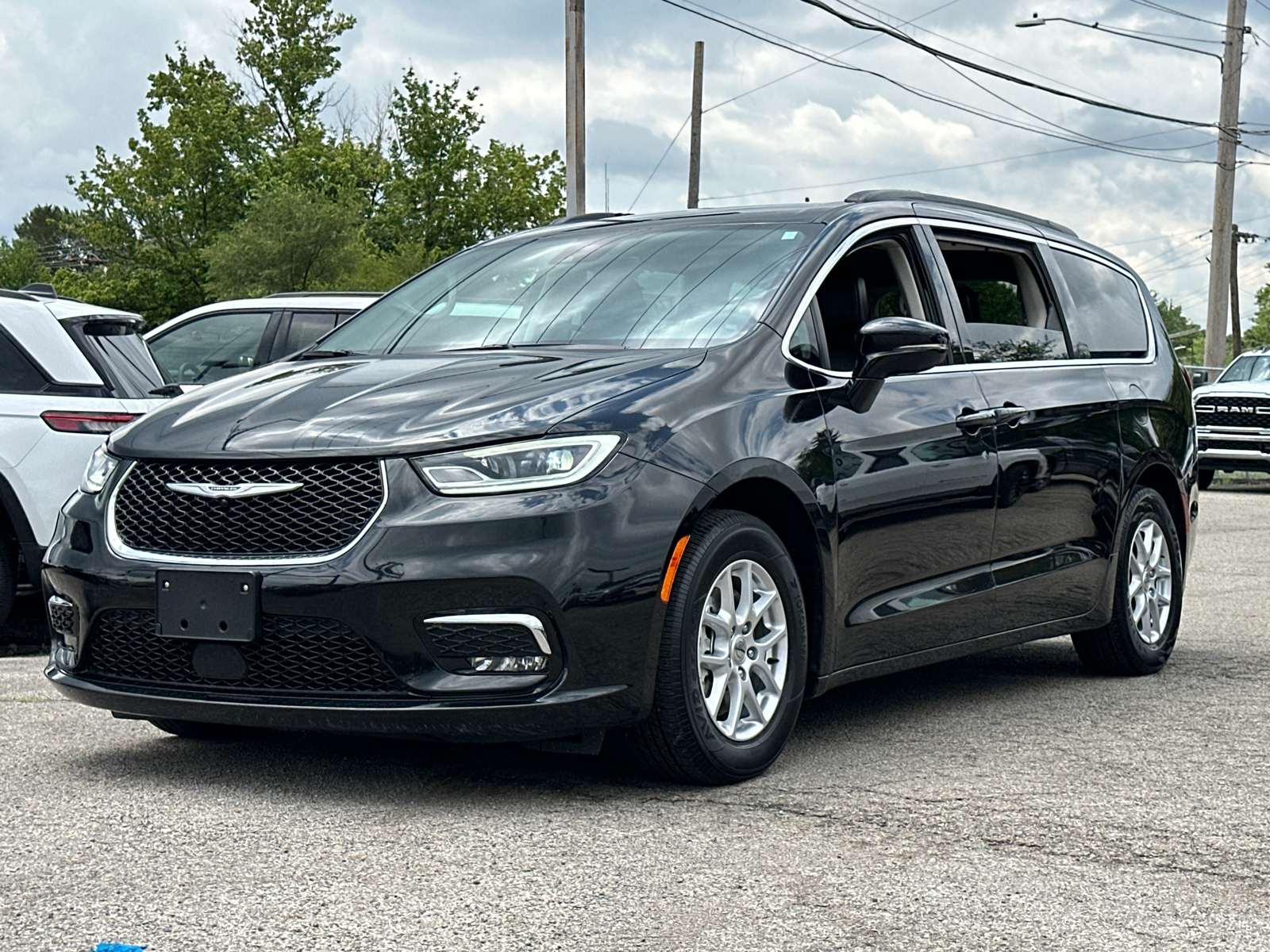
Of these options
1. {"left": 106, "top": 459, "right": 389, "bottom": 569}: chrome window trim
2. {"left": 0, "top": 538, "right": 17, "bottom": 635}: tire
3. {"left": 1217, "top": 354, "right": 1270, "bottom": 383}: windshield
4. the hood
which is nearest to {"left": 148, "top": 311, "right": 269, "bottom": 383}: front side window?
{"left": 0, "top": 538, "right": 17, "bottom": 635}: tire

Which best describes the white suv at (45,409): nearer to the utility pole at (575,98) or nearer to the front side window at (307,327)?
the front side window at (307,327)

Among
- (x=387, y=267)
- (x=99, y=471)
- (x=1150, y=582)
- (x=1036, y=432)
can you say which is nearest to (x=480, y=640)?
(x=99, y=471)

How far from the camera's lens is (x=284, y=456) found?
169 inches

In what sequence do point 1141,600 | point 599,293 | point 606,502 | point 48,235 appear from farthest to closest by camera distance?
1. point 48,235
2. point 1141,600
3. point 599,293
4. point 606,502

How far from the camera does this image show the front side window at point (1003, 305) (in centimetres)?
605

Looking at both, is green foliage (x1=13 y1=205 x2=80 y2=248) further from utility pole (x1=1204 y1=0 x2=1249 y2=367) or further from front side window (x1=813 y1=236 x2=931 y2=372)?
front side window (x1=813 y1=236 x2=931 y2=372)

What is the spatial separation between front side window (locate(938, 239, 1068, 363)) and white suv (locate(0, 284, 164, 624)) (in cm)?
381

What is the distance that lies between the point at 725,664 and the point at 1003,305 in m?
2.41

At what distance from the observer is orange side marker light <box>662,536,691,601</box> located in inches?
171

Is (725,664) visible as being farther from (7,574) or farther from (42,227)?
(42,227)

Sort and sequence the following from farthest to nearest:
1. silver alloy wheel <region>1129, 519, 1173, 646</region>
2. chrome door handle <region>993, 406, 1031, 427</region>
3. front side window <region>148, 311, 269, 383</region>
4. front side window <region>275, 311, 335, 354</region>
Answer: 1. front side window <region>148, 311, 269, 383</region>
2. front side window <region>275, 311, 335, 354</region>
3. silver alloy wheel <region>1129, 519, 1173, 646</region>
4. chrome door handle <region>993, 406, 1031, 427</region>

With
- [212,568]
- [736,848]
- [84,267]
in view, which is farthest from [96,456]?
[84,267]

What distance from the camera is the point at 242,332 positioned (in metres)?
11.4

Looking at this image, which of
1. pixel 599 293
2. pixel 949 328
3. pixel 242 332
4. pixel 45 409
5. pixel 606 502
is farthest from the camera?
pixel 242 332
